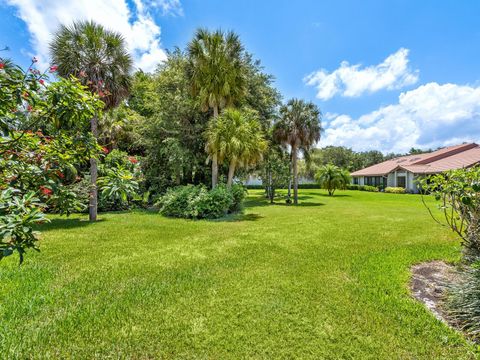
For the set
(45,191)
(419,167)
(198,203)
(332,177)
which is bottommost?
(198,203)

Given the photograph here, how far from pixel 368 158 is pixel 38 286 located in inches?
2384

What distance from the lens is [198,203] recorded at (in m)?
12.0

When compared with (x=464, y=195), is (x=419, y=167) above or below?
above

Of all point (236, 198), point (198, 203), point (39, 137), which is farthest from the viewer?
point (236, 198)

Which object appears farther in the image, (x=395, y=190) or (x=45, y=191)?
(x=395, y=190)

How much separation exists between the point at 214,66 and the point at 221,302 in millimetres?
12402

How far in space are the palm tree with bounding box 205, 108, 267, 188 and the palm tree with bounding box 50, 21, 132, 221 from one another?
4.70 m

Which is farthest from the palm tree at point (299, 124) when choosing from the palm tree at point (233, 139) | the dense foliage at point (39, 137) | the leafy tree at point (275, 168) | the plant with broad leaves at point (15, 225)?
the plant with broad leaves at point (15, 225)

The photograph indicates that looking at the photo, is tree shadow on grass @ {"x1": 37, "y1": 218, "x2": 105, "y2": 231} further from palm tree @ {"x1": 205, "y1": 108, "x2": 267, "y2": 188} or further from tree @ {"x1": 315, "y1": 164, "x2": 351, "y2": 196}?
tree @ {"x1": 315, "y1": 164, "x2": 351, "y2": 196}

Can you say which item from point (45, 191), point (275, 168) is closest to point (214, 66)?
point (275, 168)

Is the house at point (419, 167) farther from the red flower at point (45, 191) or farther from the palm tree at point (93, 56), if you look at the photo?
the red flower at point (45, 191)

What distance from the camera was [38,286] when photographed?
4328 mm

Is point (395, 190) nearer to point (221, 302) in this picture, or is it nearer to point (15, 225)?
point (221, 302)

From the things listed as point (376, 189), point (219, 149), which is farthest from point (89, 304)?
point (376, 189)
